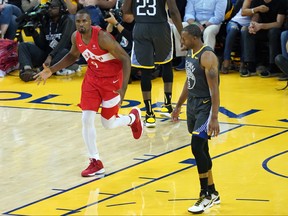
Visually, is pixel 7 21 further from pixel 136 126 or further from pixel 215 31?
pixel 136 126

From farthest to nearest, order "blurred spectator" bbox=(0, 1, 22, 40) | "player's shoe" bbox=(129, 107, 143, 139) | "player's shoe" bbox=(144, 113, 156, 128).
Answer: "blurred spectator" bbox=(0, 1, 22, 40) < "player's shoe" bbox=(144, 113, 156, 128) < "player's shoe" bbox=(129, 107, 143, 139)

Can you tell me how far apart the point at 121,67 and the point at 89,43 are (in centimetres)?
48

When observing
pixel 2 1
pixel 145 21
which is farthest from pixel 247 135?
pixel 2 1

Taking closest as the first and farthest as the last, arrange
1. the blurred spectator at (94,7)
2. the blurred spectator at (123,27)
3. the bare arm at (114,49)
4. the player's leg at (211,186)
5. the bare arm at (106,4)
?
1. the player's leg at (211,186)
2. the bare arm at (114,49)
3. the blurred spectator at (123,27)
4. the blurred spectator at (94,7)
5. the bare arm at (106,4)

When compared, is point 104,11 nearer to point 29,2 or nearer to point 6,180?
point 29,2

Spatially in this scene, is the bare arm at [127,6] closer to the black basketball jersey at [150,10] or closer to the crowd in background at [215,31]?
the black basketball jersey at [150,10]

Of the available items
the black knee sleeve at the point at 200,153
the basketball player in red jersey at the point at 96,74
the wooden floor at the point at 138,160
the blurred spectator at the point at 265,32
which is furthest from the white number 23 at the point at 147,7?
the black knee sleeve at the point at 200,153

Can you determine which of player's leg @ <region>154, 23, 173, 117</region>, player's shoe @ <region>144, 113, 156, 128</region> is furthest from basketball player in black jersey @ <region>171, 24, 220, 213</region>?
player's leg @ <region>154, 23, 173, 117</region>

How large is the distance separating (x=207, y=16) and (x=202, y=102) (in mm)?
6924

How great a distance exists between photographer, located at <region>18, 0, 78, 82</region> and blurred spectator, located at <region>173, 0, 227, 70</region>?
72.2 inches

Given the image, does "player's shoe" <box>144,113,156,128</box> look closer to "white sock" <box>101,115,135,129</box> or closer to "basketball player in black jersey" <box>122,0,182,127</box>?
"basketball player in black jersey" <box>122,0,182,127</box>

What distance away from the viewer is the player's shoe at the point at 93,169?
10.2m

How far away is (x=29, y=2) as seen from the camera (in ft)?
59.0

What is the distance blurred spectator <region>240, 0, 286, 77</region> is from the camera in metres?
15.1
